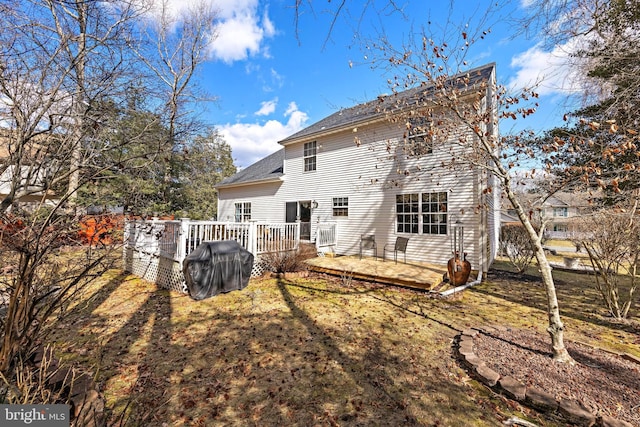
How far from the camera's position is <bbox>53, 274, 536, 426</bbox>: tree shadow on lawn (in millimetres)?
2451

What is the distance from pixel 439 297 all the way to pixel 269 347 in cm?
414

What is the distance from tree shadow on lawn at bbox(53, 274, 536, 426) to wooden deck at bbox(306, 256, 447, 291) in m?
1.63

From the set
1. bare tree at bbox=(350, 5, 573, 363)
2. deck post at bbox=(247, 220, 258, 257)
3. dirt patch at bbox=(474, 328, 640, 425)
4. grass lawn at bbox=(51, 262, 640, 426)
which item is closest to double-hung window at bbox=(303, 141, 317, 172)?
deck post at bbox=(247, 220, 258, 257)

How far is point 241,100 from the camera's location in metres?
15.6

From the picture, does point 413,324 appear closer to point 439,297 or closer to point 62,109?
point 439,297

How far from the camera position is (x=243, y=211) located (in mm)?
15500

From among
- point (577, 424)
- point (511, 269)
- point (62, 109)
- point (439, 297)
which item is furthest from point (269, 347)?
point (511, 269)

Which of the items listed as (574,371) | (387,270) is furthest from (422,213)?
(574,371)

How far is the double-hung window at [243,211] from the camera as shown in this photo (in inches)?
599

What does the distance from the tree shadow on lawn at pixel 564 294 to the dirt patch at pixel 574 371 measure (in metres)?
1.89

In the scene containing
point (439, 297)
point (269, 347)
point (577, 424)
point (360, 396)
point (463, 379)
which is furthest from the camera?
point (439, 297)

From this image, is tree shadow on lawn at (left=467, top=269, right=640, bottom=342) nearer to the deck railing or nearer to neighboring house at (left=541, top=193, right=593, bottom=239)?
neighboring house at (left=541, top=193, right=593, bottom=239)

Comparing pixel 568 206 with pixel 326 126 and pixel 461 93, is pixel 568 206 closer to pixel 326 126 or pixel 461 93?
pixel 461 93

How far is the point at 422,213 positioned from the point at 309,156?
598cm
